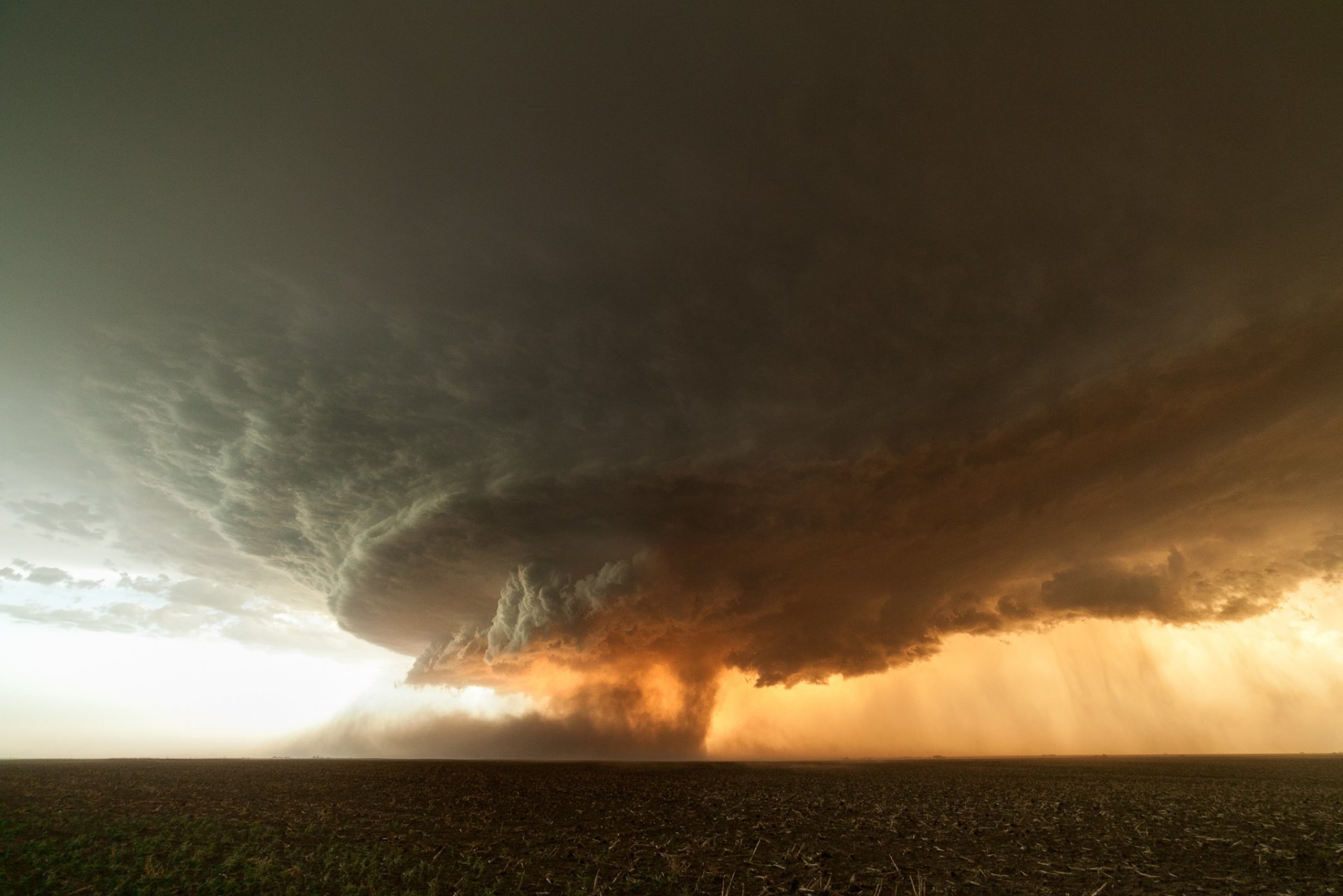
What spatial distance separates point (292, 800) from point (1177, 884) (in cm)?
4912

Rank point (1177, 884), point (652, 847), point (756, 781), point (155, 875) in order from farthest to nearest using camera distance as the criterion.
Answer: point (756, 781) → point (652, 847) → point (155, 875) → point (1177, 884)

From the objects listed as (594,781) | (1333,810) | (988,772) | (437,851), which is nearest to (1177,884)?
(1333,810)

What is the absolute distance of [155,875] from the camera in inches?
783

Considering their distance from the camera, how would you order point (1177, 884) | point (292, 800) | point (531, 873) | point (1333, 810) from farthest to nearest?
1. point (292, 800)
2. point (1333, 810)
3. point (531, 873)
4. point (1177, 884)

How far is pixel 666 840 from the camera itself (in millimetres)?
26812

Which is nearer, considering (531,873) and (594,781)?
(531,873)

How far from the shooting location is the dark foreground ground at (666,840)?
19547 mm

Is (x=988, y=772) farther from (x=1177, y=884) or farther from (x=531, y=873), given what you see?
(x=531, y=873)

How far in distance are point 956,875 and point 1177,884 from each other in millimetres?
6766

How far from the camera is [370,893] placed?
18.8 m

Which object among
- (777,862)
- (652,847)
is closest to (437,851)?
(652,847)

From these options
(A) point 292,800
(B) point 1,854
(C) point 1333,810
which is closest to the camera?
(B) point 1,854

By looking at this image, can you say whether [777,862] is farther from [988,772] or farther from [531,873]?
[988,772]

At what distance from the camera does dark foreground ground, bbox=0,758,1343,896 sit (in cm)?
1955
